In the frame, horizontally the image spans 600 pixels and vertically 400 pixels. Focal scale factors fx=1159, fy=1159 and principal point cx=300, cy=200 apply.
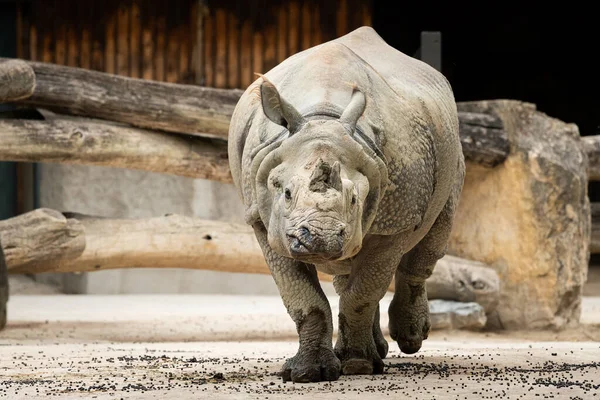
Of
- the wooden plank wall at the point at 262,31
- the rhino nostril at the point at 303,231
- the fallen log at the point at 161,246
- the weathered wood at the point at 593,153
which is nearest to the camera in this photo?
the rhino nostril at the point at 303,231

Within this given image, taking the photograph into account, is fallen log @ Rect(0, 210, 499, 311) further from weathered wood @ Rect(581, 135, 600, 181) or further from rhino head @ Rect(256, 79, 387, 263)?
rhino head @ Rect(256, 79, 387, 263)

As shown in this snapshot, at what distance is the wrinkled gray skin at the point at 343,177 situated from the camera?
16.0ft


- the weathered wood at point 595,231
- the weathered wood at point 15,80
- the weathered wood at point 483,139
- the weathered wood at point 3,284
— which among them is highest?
the weathered wood at point 15,80

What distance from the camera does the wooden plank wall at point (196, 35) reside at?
13.6 m

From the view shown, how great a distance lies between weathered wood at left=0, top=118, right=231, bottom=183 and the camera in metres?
9.14

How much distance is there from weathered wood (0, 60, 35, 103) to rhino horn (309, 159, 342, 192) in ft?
15.7

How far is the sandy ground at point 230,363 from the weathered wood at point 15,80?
186 cm

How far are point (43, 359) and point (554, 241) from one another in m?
5.21

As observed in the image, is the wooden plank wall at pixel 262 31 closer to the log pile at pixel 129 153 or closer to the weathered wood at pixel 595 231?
the weathered wood at pixel 595 231

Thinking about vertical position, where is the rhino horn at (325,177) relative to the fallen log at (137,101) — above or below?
above

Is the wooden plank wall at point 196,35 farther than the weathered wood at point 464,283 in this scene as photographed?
Yes

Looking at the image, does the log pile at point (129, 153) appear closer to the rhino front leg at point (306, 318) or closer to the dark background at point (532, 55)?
the rhino front leg at point (306, 318)

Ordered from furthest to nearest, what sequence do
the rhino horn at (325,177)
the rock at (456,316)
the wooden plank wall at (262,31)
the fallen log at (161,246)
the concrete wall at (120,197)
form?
the concrete wall at (120,197) → the wooden plank wall at (262,31) → the rock at (456,316) → the fallen log at (161,246) → the rhino horn at (325,177)

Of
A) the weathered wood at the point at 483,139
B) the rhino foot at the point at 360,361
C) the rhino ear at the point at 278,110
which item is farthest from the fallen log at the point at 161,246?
the rhino ear at the point at 278,110
